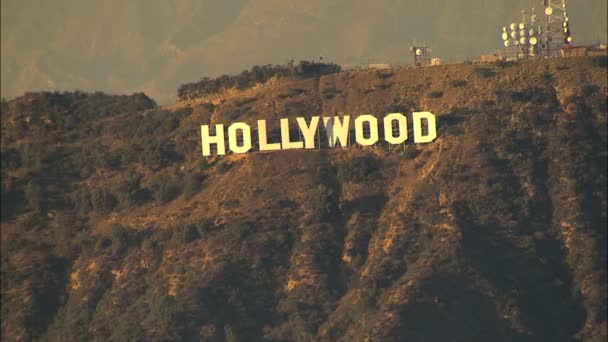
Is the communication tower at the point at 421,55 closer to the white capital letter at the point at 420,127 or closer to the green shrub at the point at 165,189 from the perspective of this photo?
the white capital letter at the point at 420,127

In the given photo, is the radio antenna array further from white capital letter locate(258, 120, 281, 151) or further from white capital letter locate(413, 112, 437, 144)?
white capital letter locate(258, 120, 281, 151)

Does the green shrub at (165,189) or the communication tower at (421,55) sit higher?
the communication tower at (421,55)

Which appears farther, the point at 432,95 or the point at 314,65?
the point at 314,65

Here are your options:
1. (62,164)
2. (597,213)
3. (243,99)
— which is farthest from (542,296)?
(62,164)

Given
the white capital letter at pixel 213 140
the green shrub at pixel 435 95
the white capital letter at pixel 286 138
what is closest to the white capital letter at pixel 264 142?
the white capital letter at pixel 286 138

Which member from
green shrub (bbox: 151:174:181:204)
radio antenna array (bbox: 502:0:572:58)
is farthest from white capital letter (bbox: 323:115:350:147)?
radio antenna array (bbox: 502:0:572:58)

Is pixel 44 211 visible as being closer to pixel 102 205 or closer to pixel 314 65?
pixel 102 205

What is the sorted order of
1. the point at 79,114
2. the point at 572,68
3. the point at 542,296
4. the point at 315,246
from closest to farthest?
the point at 542,296 < the point at 315,246 < the point at 572,68 < the point at 79,114
